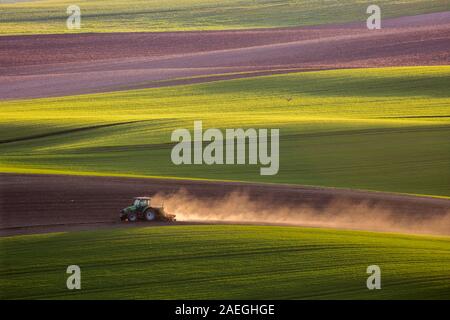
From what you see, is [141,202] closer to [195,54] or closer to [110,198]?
[110,198]

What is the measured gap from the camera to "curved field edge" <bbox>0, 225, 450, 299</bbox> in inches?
715

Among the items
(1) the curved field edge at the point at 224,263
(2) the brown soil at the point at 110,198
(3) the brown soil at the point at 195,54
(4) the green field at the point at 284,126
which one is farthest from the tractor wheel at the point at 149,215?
(3) the brown soil at the point at 195,54

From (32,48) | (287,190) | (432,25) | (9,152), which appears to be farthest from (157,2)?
(287,190)

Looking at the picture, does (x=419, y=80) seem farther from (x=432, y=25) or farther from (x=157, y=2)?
(x=157, y=2)

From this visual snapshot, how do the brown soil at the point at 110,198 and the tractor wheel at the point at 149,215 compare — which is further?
the brown soil at the point at 110,198

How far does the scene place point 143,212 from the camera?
895 inches

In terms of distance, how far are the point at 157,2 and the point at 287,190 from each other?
108 ft

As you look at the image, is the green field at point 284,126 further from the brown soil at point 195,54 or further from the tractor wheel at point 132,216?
the tractor wheel at point 132,216

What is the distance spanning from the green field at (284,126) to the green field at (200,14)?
10.6m

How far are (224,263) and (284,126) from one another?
1322cm

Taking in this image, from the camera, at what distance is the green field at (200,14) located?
49969mm

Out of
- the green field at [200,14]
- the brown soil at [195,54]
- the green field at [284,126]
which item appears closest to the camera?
the green field at [284,126]

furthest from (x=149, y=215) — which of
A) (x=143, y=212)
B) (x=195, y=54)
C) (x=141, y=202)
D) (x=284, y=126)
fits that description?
(x=195, y=54)

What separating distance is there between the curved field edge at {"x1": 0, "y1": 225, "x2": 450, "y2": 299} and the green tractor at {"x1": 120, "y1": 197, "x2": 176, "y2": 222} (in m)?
1.13
